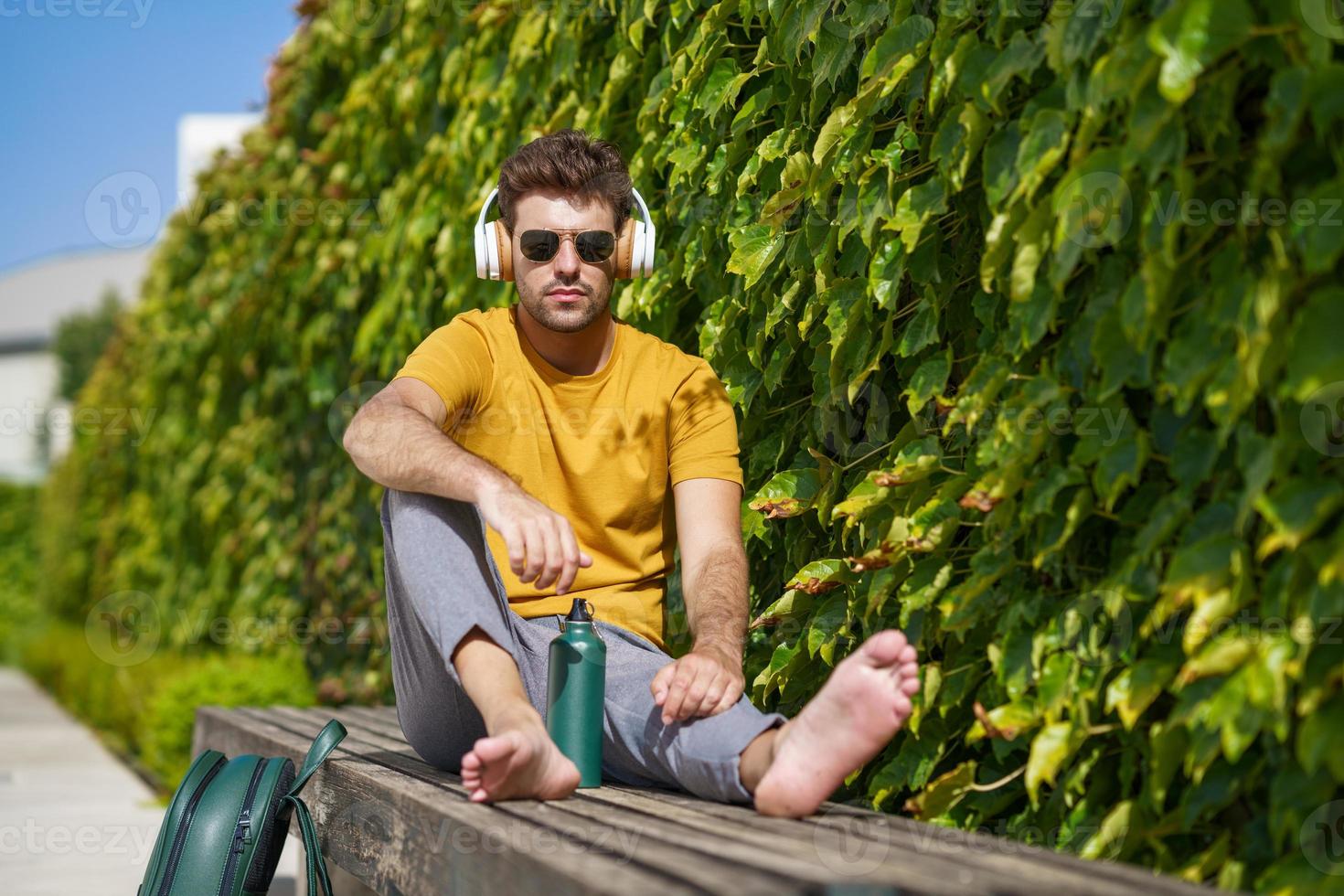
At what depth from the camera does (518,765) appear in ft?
6.06

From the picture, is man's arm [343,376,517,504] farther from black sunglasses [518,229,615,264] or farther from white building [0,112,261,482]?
white building [0,112,261,482]

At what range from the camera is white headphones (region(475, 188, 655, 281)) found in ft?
8.65

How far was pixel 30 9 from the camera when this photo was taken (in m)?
4.41

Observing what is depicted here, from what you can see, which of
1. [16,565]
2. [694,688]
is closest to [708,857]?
[694,688]

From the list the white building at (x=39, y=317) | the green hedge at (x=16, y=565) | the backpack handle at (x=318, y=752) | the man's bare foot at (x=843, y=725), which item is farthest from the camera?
the white building at (x=39, y=317)

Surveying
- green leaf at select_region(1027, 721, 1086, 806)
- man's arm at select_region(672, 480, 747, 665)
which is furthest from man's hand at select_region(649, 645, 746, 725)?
green leaf at select_region(1027, 721, 1086, 806)

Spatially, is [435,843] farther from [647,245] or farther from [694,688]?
[647,245]

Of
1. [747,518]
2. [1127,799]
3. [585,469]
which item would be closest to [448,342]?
[585,469]

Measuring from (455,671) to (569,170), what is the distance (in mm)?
1010

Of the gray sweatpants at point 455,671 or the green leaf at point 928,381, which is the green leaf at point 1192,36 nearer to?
the green leaf at point 928,381

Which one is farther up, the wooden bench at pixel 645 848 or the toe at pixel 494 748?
the toe at pixel 494 748

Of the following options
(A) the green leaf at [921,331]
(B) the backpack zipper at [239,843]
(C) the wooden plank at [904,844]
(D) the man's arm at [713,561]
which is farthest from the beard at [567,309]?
(B) the backpack zipper at [239,843]

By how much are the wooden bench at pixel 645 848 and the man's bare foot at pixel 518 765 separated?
0.02 m

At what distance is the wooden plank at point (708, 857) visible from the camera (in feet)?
4.21
